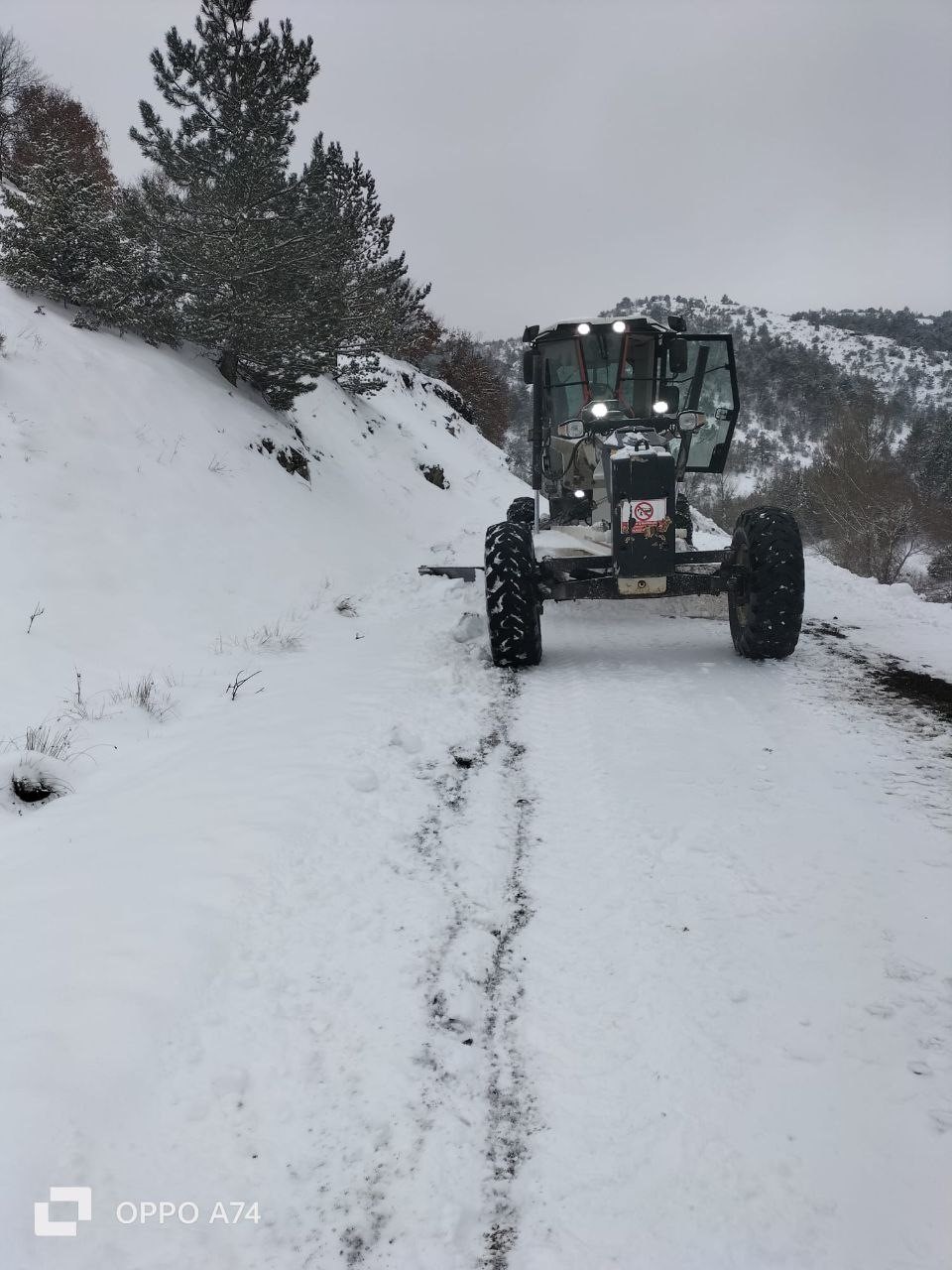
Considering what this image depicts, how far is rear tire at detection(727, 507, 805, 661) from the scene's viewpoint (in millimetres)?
5168

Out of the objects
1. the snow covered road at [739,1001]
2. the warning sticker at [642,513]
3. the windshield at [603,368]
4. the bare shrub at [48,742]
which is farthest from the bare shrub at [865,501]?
the bare shrub at [48,742]

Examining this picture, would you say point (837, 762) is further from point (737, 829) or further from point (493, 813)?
point (493, 813)

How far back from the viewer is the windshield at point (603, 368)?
7.38 meters

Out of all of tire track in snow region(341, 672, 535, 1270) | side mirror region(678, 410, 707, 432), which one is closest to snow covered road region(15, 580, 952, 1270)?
tire track in snow region(341, 672, 535, 1270)

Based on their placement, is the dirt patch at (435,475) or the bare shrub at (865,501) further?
the bare shrub at (865,501)

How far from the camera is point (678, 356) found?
7.01 meters

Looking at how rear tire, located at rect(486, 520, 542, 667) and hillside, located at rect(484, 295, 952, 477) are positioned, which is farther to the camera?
hillside, located at rect(484, 295, 952, 477)

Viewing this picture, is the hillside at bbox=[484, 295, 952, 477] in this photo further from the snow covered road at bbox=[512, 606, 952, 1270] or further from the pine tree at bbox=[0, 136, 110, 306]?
the snow covered road at bbox=[512, 606, 952, 1270]

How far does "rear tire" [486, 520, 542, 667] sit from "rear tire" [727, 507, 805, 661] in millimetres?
1673
